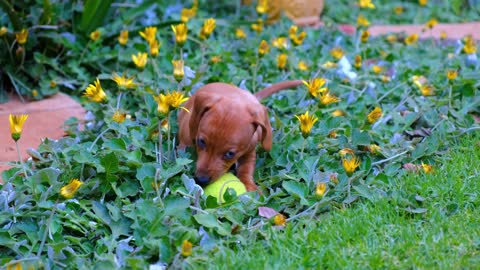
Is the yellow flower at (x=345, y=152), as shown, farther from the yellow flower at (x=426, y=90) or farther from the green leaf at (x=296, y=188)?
the yellow flower at (x=426, y=90)

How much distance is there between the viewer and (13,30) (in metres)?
5.16

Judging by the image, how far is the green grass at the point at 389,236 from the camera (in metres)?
3.02

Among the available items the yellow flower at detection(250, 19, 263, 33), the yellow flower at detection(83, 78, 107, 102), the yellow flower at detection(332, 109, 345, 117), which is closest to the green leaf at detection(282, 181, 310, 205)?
the yellow flower at detection(83, 78, 107, 102)

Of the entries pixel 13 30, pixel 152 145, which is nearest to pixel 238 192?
pixel 152 145

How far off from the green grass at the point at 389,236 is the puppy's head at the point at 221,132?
0.51 metres

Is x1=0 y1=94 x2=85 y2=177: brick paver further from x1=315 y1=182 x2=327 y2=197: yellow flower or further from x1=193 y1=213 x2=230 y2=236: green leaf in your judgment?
x1=315 y1=182 x2=327 y2=197: yellow flower

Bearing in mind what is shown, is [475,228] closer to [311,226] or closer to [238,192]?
[311,226]

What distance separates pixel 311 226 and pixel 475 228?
0.71 metres

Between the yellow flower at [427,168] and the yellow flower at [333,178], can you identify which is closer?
the yellow flower at [333,178]

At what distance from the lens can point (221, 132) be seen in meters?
3.68

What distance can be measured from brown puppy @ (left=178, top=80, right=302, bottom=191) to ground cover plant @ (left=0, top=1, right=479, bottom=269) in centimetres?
11

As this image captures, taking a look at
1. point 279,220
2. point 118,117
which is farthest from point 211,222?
point 118,117

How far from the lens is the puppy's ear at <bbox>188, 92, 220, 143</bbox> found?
12.4 feet

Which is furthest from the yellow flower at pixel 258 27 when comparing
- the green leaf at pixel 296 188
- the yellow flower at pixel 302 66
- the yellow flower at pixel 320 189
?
the yellow flower at pixel 320 189
